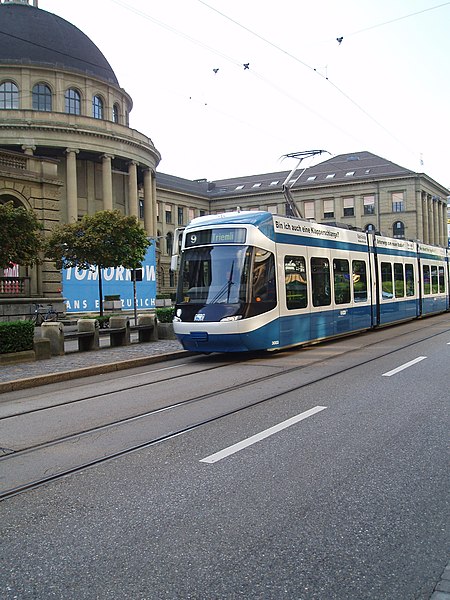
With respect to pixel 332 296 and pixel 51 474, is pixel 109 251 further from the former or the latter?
pixel 51 474

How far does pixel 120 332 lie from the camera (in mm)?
18016

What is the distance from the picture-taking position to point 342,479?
5.09m

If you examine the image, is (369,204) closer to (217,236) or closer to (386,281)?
(386,281)

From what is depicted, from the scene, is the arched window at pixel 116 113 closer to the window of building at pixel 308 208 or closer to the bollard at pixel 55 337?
the window of building at pixel 308 208

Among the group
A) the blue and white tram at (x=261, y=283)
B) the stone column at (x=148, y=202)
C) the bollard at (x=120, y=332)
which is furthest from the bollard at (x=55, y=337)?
the stone column at (x=148, y=202)

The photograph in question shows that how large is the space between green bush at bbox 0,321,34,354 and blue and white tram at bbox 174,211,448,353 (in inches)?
149

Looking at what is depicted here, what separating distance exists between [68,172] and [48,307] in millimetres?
27843

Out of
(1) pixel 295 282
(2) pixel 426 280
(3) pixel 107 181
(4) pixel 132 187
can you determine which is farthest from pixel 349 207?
(1) pixel 295 282

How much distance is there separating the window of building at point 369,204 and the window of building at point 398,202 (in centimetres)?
293

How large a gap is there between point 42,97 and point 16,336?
47.7m

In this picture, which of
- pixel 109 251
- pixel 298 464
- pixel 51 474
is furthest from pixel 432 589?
pixel 109 251

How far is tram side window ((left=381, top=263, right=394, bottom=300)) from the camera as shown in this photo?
69.7 feet

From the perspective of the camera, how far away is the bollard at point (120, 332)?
59.0 ft

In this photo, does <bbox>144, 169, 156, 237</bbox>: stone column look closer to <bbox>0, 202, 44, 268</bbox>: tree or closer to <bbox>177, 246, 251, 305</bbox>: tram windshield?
<bbox>0, 202, 44, 268</bbox>: tree
